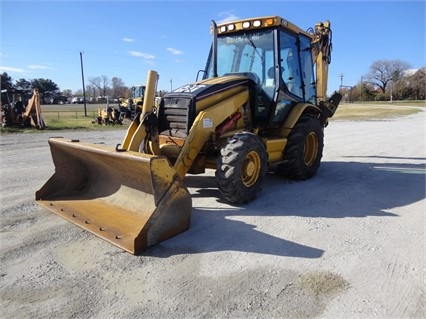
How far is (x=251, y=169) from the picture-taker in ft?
15.6

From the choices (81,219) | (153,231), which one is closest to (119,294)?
(153,231)

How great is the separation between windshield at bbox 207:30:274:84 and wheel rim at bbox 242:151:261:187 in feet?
5.32

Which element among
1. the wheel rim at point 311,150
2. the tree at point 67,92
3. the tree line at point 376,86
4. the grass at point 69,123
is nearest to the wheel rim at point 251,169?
the wheel rim at point 311,150

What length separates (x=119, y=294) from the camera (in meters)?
2.70

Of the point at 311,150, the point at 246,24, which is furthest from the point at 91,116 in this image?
the point at 246,24

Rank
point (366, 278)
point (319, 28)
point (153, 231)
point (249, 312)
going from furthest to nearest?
point (319, 28), point (153, 231), point (366, 278), point (249, 312)

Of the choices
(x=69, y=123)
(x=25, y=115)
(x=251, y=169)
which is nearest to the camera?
(x=251, y=169)

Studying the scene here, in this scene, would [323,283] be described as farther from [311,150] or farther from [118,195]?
[311,150]

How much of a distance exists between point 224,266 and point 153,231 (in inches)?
30.9

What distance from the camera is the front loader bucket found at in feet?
11.5

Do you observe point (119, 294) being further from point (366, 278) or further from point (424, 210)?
point (424, 210)

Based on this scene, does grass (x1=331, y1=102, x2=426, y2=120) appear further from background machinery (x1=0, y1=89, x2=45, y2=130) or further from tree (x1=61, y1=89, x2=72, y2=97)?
tree (x1=61, y1=89, x2=72, y2=97)

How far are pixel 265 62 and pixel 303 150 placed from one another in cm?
166

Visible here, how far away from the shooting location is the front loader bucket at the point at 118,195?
3.49 meters
